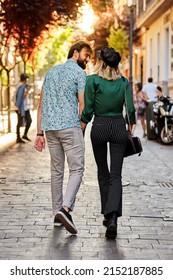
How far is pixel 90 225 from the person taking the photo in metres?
7.02

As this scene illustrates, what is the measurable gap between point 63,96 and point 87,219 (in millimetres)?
1526

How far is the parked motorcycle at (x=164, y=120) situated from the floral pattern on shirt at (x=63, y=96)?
10919 millimetres

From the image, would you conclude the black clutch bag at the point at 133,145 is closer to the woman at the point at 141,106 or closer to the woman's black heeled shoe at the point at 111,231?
the woman's black heeled shoe at the point at 111,231

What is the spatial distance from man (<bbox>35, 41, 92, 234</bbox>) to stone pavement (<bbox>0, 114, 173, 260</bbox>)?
349 millimetres

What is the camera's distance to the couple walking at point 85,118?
21.2ft

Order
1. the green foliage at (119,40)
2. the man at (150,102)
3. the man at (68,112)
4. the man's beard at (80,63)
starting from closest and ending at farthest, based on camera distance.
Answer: the man at (68,112)
the man's beard at (80,63)
the man at (150,102)
the green foliage at (119,40)

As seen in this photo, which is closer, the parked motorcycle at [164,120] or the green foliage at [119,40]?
the parked motorcycle at [164,120]

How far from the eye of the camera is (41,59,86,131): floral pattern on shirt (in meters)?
6.62

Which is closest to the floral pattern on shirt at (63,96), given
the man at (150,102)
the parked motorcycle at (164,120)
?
the parked motorcycle at (164,120)

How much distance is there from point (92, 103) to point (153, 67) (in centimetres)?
2667

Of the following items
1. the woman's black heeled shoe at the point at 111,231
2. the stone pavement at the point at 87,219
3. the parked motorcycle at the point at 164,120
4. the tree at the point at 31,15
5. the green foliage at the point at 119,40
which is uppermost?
the green foliage at the point at 119,40
